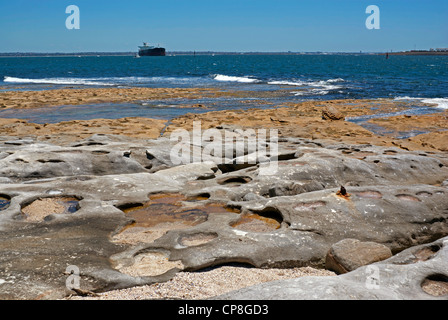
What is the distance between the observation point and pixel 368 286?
4039 millimetres

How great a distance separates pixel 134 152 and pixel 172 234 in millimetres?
4892

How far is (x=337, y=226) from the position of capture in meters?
6.26

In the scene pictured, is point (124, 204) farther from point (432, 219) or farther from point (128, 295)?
point (432, 219)

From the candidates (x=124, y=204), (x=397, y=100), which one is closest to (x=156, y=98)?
(x=397, y=100)

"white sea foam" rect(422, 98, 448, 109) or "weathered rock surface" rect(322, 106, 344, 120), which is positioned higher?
"white sea foam" rect(422, 98, 448, 109)

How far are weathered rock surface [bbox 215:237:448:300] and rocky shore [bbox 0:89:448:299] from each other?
Result: 0.02m

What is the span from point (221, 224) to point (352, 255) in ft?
6.22

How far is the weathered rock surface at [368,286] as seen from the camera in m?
3.80

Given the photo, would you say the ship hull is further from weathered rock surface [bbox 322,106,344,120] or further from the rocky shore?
the rocky shore

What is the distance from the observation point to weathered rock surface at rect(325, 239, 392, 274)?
16.8 feet

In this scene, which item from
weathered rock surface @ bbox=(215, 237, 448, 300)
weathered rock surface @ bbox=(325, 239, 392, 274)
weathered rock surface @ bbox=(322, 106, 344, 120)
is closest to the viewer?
weathered rock surface @ bbox=(215, 237, 448, 300)

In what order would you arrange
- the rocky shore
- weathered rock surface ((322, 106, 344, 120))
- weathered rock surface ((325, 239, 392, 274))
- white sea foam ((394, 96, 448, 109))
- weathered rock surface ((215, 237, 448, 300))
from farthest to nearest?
1. white sea foam ((394, 96, 448, 109))
2. weathered rock surface ((322, 106, 344, 120))
3. weathered rock surface ((325, 239, 392, 274))
4. the rocky shore
5. weathered rock surface ((215, 237, 448, 300))

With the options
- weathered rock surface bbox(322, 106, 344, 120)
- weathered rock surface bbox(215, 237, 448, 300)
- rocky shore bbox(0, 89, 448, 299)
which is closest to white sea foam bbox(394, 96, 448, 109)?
weathered rock surface bbox(322, 106, 344, 120)

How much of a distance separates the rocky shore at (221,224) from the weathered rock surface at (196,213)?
0.02m
